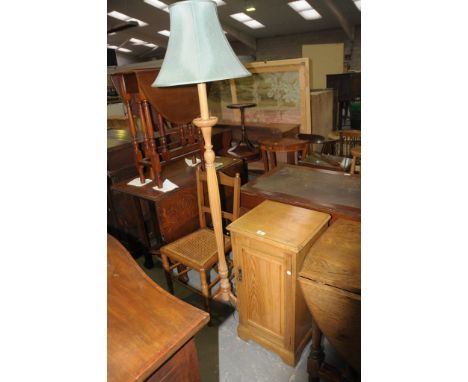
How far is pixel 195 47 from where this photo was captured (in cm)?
119

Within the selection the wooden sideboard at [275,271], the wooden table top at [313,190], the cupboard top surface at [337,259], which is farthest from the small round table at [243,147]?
the cupboard top surface at [337,259]

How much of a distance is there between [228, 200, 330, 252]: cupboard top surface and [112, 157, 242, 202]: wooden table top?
780mm

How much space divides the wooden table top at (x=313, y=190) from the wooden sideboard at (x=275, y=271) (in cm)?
8

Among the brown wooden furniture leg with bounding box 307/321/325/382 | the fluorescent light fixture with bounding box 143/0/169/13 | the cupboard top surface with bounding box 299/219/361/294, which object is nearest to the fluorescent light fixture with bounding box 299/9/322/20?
the fluorescent light fixture with bounding box 143/0/169/13

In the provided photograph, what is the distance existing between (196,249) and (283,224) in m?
0.72

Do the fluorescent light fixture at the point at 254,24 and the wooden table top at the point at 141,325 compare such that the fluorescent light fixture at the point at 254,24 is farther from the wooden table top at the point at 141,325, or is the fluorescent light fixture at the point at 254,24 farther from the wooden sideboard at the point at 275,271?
the wooden table top at the point at 141,325

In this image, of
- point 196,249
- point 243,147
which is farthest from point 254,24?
point 196,249

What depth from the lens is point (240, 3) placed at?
8.75 meters

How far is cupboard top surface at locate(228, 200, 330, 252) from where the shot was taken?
134 centimetres

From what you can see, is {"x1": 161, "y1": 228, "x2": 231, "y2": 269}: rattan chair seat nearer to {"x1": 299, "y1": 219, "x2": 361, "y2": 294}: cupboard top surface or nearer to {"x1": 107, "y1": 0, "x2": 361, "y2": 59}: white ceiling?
{"x1": 299, "y1": 219, "x2": 361, "y2": 294}: cupboard top surface

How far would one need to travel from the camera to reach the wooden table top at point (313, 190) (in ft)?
5.16
